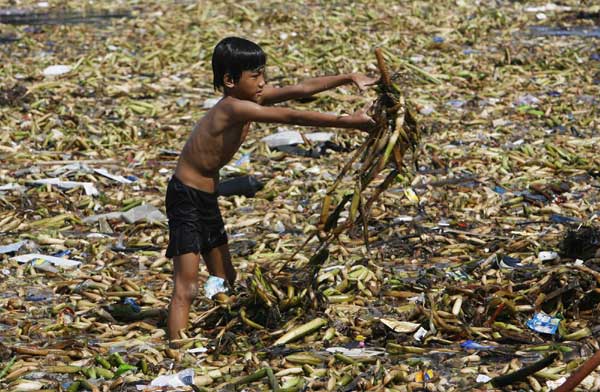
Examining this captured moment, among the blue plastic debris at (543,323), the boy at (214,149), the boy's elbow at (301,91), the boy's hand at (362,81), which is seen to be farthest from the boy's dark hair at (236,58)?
the blue plastic debris at (543,323)

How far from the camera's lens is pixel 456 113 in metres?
11.0

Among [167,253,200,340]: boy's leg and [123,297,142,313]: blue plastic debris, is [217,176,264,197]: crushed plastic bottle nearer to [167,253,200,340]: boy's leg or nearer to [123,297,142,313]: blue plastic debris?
[123,297,142,313]: blue plastic debris

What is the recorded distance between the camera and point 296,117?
16.4 ft

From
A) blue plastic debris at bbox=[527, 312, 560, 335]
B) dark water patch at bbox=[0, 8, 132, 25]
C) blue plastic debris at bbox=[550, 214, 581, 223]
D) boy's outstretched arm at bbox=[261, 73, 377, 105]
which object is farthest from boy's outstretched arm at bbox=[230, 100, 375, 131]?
dark water patch at bbox=[0, 8, 132, 25]

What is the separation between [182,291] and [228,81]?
1.14 meters

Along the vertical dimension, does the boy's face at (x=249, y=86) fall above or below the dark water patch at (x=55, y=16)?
above

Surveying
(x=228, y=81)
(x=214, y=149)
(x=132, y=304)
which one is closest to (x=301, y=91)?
(x=228, y=81)

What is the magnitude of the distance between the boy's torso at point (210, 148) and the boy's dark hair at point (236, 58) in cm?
17

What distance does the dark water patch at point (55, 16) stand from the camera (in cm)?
1867

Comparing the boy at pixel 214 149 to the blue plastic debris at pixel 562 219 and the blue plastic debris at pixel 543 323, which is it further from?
the blue plastic debris at pixel 562 219

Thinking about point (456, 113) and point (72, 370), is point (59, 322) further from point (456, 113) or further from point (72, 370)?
point (456, 113)

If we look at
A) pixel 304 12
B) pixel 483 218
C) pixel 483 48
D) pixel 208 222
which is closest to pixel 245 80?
pixel 208 222

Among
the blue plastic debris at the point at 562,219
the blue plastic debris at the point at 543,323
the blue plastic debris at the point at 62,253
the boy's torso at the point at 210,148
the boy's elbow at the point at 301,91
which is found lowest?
the blue plastic debris at the point at 62,253

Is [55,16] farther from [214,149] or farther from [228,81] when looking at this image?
[228,81]
